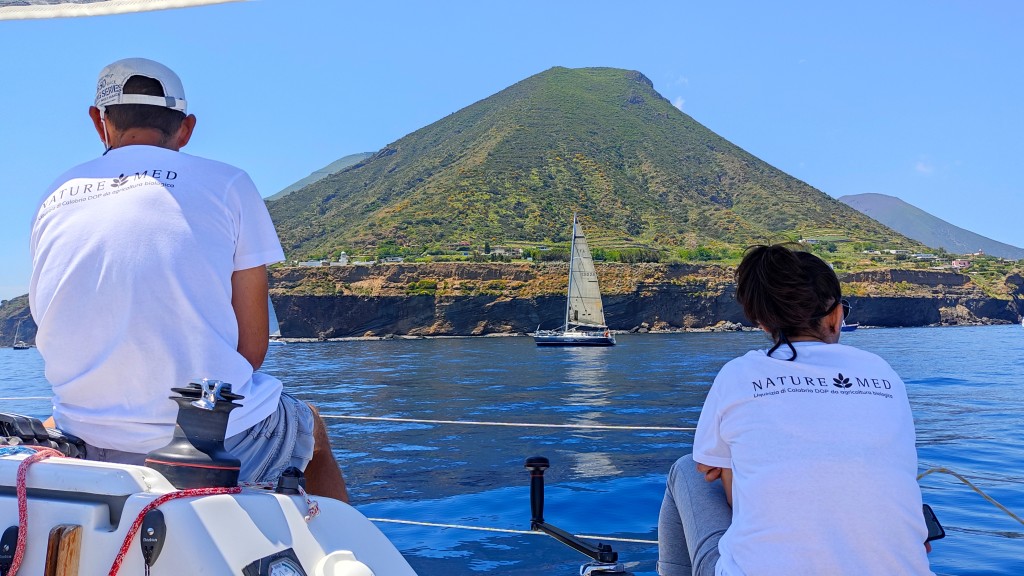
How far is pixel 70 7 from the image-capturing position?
3.39 meters

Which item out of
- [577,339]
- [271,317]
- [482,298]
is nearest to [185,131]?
[271,317]

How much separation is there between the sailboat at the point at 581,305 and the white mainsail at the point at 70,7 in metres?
55.5

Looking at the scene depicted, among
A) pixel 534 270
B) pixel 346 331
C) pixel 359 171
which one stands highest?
pixel 359 171

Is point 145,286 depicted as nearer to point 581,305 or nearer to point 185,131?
point 185,131

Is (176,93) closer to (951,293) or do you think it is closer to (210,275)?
(210,275)

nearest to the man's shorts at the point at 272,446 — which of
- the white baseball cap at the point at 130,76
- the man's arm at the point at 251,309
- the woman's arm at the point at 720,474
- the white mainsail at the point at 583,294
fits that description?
the man's arm at the point at 251,309

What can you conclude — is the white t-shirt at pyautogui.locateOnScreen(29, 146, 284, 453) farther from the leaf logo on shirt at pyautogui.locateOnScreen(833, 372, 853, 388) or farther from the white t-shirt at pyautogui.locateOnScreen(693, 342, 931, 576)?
the leaf logo on shirt at pyautogui.locateOnScreen(833, 372, 853, 388)

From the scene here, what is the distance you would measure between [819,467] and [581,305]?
61175mm

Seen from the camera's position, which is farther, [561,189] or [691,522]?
[561,189]

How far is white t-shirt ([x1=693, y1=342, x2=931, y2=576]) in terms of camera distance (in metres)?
1.74

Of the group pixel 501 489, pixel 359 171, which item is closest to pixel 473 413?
pixel 501 489

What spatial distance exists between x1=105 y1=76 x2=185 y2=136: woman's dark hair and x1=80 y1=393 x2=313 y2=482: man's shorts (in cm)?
76

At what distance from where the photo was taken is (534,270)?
90812mm

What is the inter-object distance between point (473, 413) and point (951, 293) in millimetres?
101482
